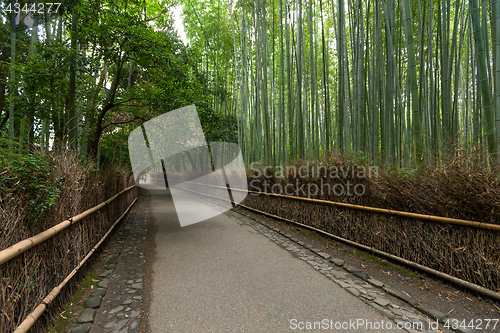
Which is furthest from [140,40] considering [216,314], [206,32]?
[206,32]

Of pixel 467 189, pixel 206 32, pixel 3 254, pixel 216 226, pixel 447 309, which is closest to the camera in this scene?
pixel 3 254

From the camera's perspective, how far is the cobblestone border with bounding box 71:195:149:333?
1761 mm

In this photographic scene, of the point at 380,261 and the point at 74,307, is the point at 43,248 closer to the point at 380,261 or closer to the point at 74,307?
the point at 74,307

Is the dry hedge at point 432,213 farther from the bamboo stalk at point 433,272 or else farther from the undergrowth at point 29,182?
the undergrowth at point 29,182

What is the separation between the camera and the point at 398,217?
104 inches

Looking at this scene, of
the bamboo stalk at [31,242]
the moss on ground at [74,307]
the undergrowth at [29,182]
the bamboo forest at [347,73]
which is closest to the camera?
the bamboo stalk at [31,242]

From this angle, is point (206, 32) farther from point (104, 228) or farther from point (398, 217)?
point (398, 217)

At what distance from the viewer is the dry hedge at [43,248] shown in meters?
1.38

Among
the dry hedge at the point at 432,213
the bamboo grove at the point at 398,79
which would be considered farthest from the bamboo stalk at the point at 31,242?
the bamboo grove at the point at 398,79

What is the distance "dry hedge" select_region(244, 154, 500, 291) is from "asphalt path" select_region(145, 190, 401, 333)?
816 millimetres

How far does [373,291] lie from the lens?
7.30 ft

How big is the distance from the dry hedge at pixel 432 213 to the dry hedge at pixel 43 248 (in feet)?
9.72

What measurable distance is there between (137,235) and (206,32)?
301 inches

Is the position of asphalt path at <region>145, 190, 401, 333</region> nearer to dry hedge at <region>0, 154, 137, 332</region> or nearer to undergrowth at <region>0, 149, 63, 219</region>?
dry hedge at <region>0, 154, 137, 332</region>
